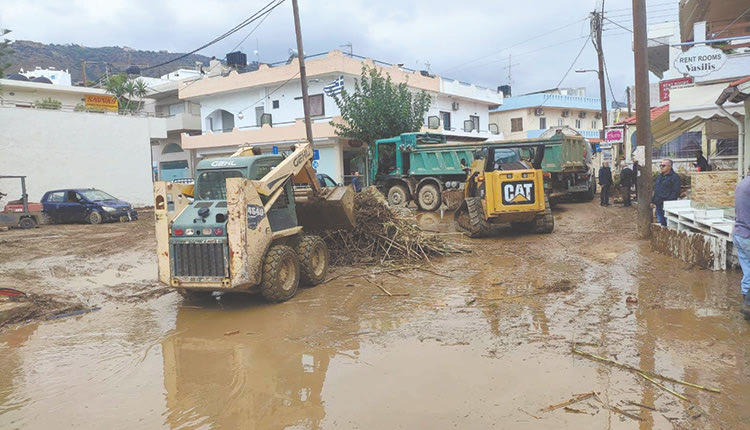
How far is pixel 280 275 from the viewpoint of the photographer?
759cm

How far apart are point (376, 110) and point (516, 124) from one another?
972 inches

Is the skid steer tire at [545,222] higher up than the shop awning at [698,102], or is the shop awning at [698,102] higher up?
the shop awning at [698,102]

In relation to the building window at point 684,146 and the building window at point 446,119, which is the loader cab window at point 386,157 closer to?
the building window at point 684,146

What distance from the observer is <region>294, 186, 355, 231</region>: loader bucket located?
30.9ft

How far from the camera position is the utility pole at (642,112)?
10.7 m

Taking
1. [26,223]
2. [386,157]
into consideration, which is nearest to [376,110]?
[386,157]

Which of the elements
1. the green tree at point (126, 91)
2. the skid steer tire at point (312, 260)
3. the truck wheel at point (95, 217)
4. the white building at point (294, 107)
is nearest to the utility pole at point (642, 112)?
the skid steer tire at point (312, 260)

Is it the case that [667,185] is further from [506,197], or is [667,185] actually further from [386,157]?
[386,157]

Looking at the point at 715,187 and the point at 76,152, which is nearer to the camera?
the point at 715,187

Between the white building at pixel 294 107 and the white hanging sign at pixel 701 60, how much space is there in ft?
57.3

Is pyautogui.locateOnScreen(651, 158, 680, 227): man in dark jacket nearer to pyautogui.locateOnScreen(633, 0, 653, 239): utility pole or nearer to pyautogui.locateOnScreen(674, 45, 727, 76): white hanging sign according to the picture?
pyautogui.locateOnScreen(633, 0, 653, 239): utility pole

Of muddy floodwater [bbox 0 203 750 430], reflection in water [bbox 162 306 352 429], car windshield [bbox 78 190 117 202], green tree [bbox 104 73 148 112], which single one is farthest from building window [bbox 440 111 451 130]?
reflection in water [bbox 162 306 352 429]

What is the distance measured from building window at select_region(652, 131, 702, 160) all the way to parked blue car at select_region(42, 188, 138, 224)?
74.6ft

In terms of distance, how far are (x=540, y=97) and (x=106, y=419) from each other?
45734mm
